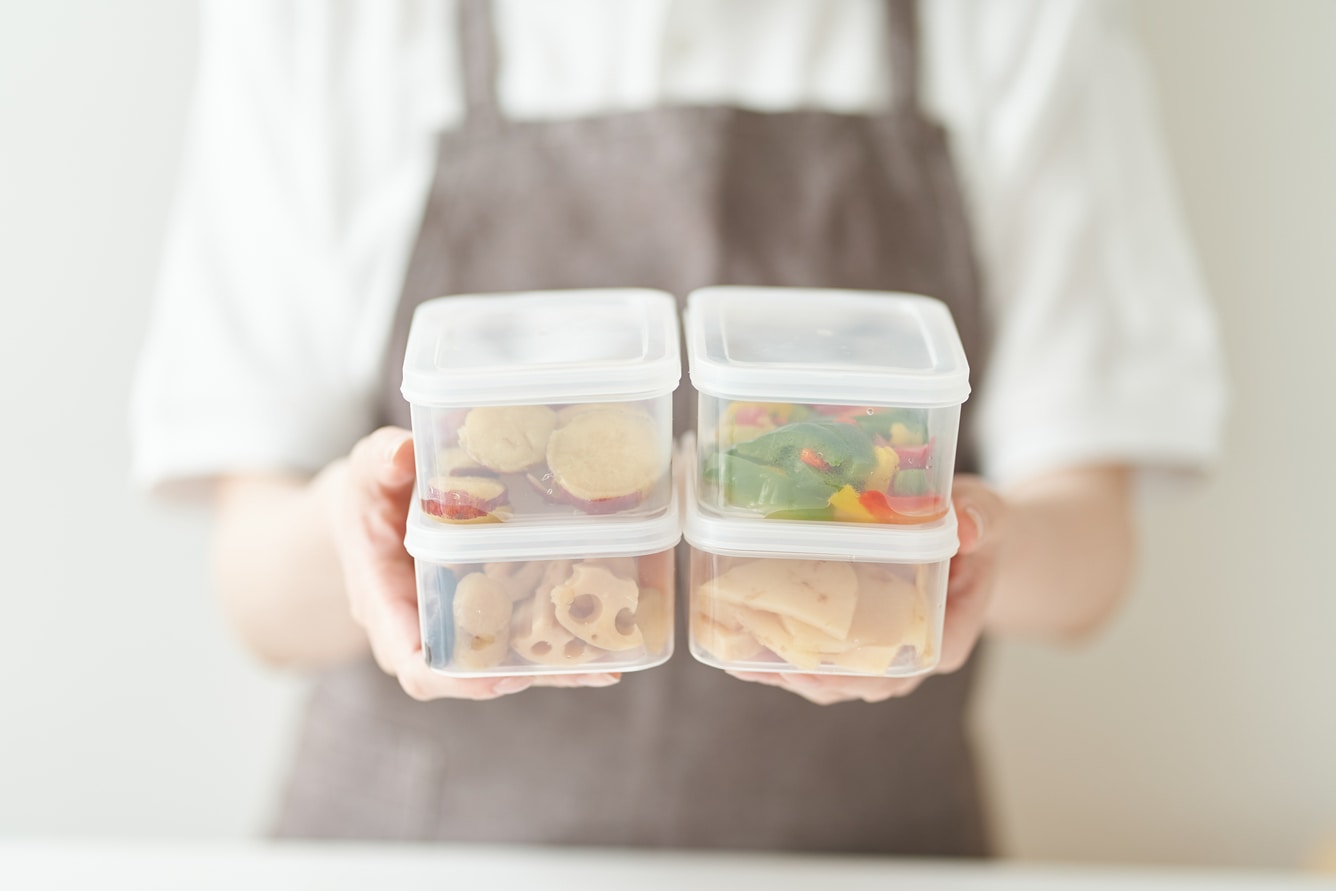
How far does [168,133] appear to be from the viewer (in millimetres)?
739

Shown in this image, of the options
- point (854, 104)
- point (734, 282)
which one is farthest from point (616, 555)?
point (854, 104)

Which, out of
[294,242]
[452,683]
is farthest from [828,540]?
[294,242]

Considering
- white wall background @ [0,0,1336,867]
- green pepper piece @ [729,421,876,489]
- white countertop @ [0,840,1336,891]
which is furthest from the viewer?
white wall background @ [0,0,1336,867]

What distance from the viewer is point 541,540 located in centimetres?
34

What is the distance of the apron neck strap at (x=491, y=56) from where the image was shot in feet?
1.92

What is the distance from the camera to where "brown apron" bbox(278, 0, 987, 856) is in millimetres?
570

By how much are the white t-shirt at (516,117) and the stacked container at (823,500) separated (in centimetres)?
27

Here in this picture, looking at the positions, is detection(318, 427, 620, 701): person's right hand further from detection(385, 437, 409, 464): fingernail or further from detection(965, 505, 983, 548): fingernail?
detection(965, 505, 983, 548): fingernail

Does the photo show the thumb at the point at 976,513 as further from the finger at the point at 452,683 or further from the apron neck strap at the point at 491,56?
the apron neck strap at the point at 491,56

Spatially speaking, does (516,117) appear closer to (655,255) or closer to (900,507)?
(655,255)

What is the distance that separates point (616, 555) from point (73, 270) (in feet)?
1.92

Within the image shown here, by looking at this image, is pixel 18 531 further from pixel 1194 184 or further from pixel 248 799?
pixel 1194 184

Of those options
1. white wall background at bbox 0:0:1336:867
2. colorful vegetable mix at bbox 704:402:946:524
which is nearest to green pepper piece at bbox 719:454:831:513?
colorful vegetable mix at bbox 704:402:946:524

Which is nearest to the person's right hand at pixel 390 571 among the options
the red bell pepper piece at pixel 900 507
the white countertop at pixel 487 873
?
the red bell pepper piece at pixel 900 507
